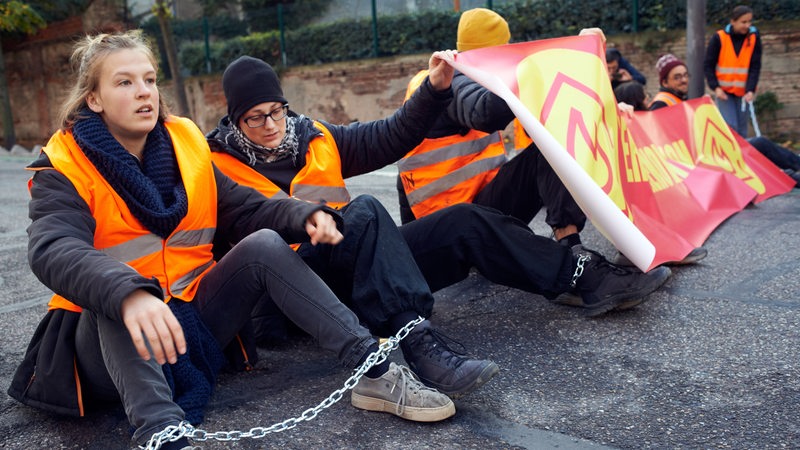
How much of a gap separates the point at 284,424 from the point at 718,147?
4.93 m

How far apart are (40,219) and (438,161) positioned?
2011mm

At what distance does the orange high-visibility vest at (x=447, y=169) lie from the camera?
12.8ft

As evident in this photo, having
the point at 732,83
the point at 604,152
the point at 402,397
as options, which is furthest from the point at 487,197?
the point at 732,83

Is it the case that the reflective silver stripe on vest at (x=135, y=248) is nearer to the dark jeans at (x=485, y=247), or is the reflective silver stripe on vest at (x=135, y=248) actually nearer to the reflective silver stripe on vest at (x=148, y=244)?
the reflective silver stripe on vest at (x=148, y=244)

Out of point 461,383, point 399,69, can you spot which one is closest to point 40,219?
point 461,383

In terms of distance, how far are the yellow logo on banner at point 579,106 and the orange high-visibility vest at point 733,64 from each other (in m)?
5.41

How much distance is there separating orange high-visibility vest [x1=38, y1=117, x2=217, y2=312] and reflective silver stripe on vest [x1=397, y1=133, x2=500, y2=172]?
4.26 ft

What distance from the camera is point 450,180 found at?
154 inches

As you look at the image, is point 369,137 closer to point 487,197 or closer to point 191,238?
point 487,197

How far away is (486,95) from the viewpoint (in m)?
3.48

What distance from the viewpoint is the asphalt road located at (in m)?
2.47

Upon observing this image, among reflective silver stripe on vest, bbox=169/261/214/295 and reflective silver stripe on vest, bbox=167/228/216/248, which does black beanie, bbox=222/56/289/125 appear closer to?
reflective silver stripe on vest, bbox=167/228/216/248

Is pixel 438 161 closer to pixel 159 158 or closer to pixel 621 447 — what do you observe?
pixel 159 158

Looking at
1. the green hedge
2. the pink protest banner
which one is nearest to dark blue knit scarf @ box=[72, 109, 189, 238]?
the pink protest banner
